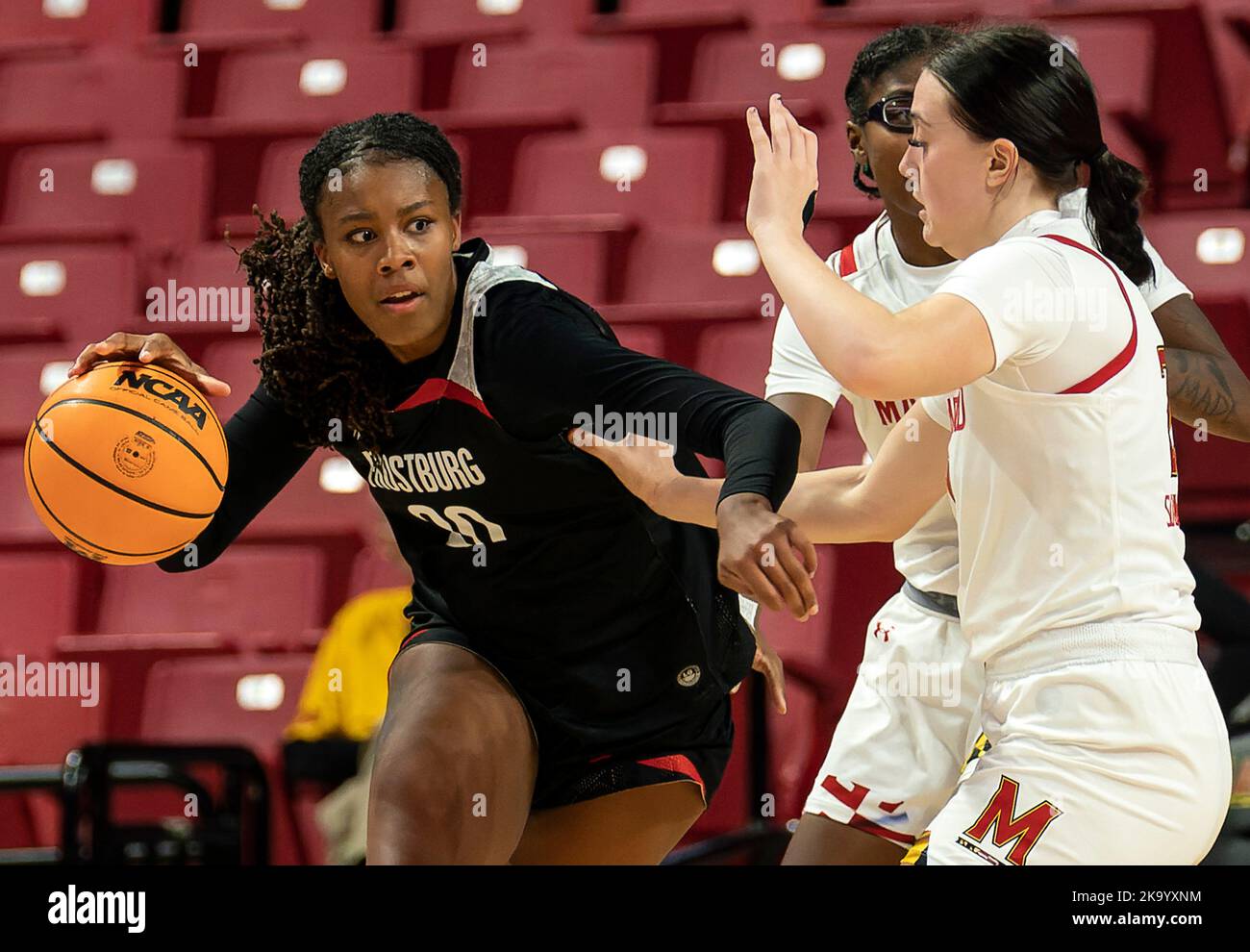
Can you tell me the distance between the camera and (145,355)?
2.63m

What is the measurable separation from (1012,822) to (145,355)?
1499mm

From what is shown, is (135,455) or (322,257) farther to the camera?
(322,257)

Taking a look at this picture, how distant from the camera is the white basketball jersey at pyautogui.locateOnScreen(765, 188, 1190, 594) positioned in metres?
2.79

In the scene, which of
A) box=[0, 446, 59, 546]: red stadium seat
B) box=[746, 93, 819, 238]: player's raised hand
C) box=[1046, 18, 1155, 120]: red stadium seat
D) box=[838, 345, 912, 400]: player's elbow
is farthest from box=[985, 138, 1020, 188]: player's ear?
box=[0, 446, 59, 546]: red stadium seat

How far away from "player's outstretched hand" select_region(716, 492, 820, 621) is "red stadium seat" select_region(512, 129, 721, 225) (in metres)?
3.57

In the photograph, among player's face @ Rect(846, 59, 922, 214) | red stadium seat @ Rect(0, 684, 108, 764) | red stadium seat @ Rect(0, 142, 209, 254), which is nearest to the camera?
player's face @ Rect(846, 59, 922, 214)

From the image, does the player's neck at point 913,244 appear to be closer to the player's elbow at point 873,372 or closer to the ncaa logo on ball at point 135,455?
the player's elbow at point 873,372

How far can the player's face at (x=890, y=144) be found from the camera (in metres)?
2.84

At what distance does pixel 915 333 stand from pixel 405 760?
3.24 feet

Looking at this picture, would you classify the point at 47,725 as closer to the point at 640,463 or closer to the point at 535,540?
the point at 535,540

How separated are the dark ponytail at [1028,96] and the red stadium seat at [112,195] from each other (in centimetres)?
431

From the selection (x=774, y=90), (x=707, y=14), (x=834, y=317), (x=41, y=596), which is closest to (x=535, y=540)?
(x=834, y=317)

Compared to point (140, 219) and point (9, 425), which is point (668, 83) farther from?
point (9, 425)

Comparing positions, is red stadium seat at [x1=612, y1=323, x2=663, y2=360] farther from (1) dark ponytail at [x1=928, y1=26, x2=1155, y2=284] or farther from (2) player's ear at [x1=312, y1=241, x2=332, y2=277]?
(1) dark ponytail at [x1=928, y1=26, x2=1155, y2=284]
